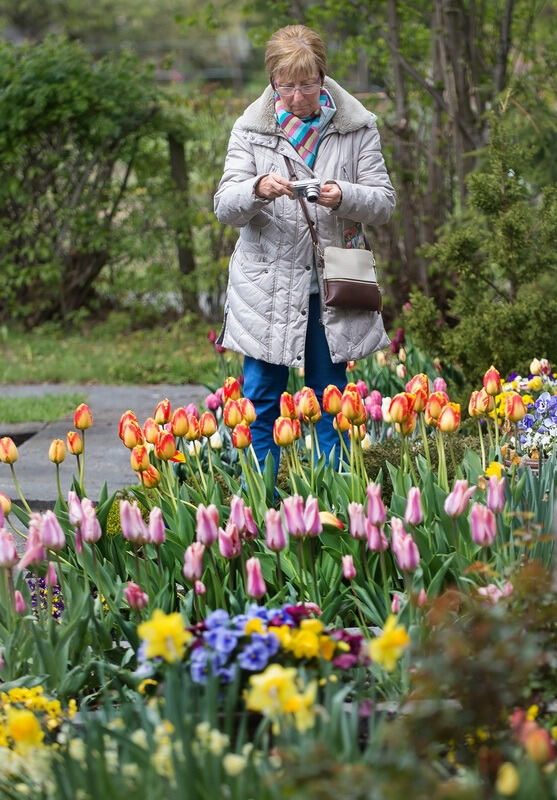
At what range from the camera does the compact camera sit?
3658 mm

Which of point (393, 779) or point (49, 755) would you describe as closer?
point (393, 779)

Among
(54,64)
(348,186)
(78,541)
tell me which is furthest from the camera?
(54,64)

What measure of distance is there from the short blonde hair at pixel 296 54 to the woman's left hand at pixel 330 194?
36 cm

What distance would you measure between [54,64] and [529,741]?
328 inches

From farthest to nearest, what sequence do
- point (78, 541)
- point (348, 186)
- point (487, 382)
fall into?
point (348, 186) → point (487, 382) → point (78, 541)

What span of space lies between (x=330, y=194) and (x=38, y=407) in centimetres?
317

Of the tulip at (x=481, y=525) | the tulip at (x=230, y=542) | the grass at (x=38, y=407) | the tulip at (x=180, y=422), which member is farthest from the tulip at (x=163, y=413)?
the grass at (x=38, y=407)

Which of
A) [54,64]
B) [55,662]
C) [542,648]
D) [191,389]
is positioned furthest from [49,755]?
[54,64]

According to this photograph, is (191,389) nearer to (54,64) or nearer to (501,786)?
(54,64)

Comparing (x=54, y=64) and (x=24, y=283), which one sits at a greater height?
(x=54, y=64)

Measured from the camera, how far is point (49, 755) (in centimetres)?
199

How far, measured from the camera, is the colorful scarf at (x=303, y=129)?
3.88m

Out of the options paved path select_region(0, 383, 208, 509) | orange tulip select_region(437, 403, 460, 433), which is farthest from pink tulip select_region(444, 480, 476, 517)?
paved path select_region(0, 383, 208, 509)

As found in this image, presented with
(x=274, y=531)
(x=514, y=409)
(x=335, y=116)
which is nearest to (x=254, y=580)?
(x=274, y=531)
